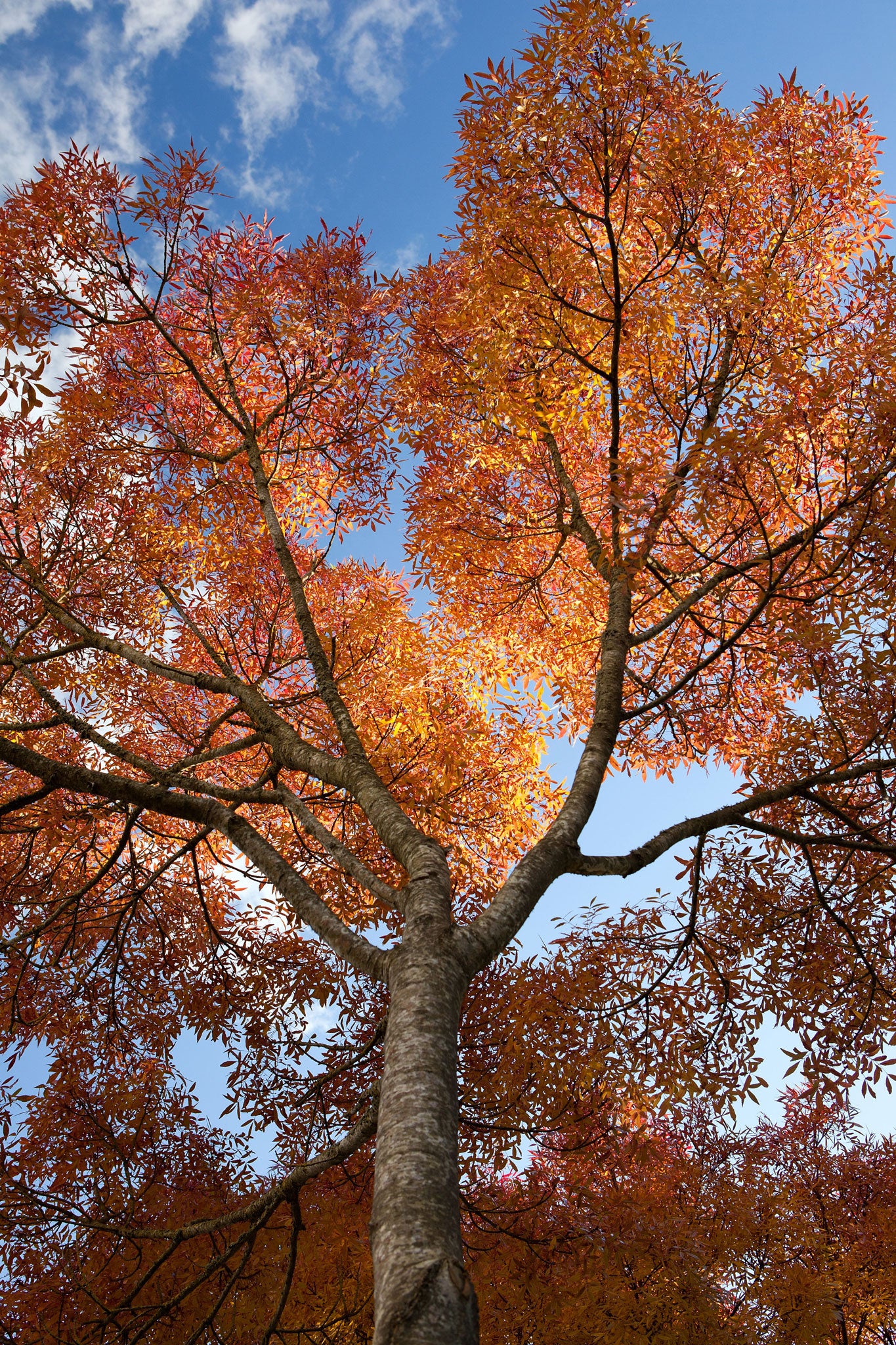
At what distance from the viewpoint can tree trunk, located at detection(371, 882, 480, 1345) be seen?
233cm

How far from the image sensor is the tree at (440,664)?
4.41 metres

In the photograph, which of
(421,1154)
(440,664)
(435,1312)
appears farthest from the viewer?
(440,664)

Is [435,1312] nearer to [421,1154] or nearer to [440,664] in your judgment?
[421,1154]

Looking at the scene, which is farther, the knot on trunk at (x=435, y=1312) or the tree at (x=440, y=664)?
the tree at (x=440, y=664)

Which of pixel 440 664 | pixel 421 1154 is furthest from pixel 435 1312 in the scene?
pixel 440 664

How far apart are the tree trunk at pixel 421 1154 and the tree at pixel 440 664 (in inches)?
0.6

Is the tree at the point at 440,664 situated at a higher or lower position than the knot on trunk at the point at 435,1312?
higher

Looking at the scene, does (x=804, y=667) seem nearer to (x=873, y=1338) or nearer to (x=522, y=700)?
(x=522, y=700)

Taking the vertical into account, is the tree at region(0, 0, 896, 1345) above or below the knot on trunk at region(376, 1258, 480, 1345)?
above

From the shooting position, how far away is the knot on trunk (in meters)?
2.27

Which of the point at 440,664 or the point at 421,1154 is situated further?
the point at 440,664

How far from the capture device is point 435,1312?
7.53 feet

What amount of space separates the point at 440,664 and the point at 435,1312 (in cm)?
619

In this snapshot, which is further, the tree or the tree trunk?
the tree
